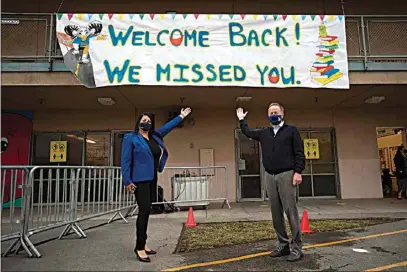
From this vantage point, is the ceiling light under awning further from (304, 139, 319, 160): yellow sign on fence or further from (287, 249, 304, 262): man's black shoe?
(287, 249, 304, 262): man's black shoe

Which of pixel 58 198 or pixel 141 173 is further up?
pixel 141 173

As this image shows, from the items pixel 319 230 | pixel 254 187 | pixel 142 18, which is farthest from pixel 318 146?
pixel 142 18

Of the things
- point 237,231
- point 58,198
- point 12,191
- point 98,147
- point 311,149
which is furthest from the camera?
point 311,149

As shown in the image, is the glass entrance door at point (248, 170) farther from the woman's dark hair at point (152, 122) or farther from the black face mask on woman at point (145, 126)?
the black face mask on woman at point (145, 126)

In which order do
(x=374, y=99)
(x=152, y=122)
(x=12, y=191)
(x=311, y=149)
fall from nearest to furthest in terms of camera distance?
(x=152, y=122) → (x=12, y=191) → (x=374, y=99) → (x=311, y=149)

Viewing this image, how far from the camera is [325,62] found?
25.2ft

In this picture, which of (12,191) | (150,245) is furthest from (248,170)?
(12,191)

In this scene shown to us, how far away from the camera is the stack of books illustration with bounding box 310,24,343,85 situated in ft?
25.0

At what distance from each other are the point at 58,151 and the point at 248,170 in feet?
21.7

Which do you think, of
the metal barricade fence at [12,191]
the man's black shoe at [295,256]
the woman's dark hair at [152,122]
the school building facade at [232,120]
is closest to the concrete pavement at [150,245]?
the man's black shoe at [295,256]

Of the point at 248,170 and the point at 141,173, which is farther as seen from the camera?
the point at 248,170

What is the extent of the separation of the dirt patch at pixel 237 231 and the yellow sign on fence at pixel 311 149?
13.9 feet

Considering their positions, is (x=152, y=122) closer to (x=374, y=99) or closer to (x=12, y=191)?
(x=12, y=191)

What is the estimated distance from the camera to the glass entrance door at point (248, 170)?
1057cm
